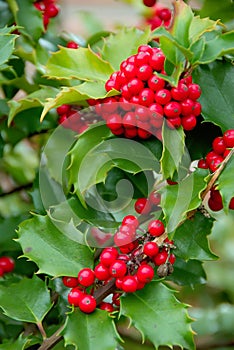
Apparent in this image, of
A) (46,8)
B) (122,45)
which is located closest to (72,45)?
(46,8)

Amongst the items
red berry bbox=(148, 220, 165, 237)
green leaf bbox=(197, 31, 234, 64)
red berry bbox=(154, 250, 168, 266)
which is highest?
green leaf bbox=(197, 31, 234, 64)

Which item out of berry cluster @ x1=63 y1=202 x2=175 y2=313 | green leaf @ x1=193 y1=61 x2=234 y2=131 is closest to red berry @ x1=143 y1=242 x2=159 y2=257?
berry cluster @ x1=63 y1=202 x2=175 y2=313

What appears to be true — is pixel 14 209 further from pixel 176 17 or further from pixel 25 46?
pixel 176 17

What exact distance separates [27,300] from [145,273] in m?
0.23

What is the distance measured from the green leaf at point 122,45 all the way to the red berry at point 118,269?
312 mm

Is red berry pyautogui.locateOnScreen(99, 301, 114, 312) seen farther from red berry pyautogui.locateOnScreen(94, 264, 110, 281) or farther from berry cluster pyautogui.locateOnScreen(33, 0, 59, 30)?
berry cluster pyautogui.locateOnScreen(33, 0, 59, 30)

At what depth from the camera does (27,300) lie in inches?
37.2

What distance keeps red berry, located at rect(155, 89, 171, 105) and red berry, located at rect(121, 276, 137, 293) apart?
0.22 m

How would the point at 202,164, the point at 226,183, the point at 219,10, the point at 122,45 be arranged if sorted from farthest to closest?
the point at 219,10 → the point at 122,45 → the point at 202,164 → the point at 226,183

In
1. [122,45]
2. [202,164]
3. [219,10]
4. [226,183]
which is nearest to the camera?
[226,183]

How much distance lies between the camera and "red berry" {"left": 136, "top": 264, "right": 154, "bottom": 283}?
31.3 inches

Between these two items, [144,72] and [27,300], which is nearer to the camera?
[144,72]

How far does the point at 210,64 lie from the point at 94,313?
367 mm

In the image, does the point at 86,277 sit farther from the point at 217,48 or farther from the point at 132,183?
the point at 217,48
